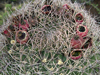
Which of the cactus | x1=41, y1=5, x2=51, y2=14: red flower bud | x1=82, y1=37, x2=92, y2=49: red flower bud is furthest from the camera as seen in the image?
x1=41, y1=5, x2=51, y2=14: red flower bud

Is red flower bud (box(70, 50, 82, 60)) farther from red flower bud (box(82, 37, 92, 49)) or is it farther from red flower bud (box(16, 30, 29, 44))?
red flower bud (box(16, 30, 29, 44))

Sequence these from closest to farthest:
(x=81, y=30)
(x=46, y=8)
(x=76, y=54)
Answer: (x=76, y=54) → (x=81, y=30) → (x=46, y=8)

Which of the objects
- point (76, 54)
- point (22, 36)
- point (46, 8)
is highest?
point (46, 8)

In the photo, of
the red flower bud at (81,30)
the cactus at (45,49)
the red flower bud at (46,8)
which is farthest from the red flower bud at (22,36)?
the red flower bud at (81,30)

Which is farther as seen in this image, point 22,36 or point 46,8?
point 46,8

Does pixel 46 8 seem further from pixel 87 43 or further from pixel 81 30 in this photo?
pixel 87 43

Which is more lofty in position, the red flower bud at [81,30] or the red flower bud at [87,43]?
the red flower bud at [81,30]

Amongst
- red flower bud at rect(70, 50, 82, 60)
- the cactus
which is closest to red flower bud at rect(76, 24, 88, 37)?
the cactus

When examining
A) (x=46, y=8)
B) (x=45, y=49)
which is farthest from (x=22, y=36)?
(x=46, y=8)

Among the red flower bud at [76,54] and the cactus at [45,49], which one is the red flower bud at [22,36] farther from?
the red flower bud at [76,54]
